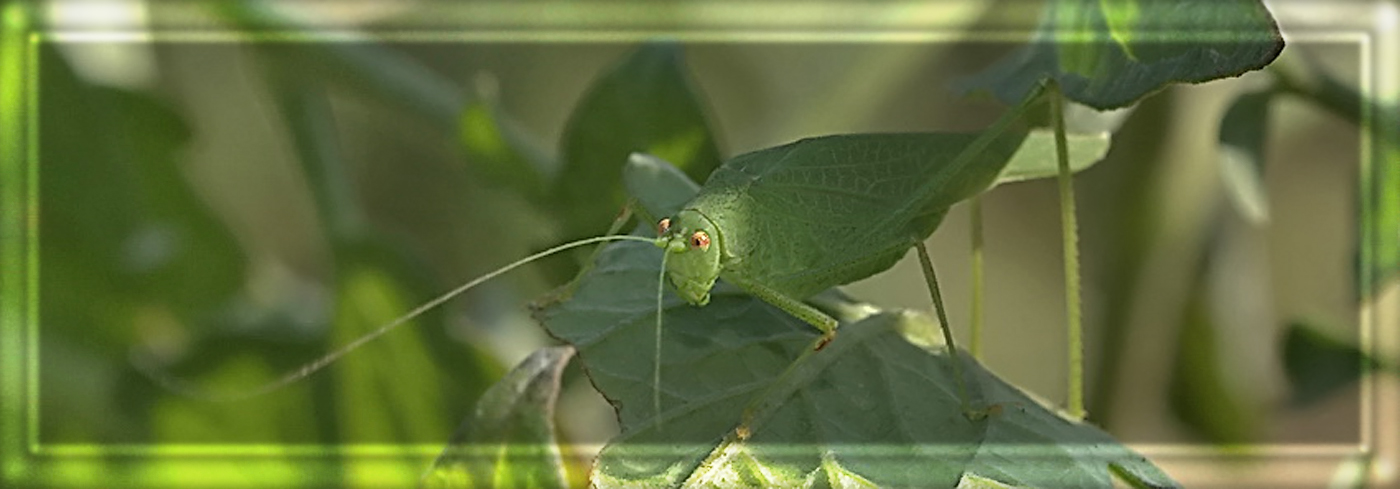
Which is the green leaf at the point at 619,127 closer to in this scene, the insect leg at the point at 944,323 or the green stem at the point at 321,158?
the insect leg at the point at 944,323

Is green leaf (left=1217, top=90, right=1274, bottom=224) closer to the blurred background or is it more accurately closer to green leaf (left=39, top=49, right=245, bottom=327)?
the blurred background

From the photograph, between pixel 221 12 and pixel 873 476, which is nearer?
pixel 873 476

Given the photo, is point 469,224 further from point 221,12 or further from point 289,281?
point 221,12

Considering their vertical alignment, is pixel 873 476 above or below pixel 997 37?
below

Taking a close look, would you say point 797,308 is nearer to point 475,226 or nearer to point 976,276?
point 976,276

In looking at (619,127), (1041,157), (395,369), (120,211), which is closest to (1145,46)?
(1041,157)

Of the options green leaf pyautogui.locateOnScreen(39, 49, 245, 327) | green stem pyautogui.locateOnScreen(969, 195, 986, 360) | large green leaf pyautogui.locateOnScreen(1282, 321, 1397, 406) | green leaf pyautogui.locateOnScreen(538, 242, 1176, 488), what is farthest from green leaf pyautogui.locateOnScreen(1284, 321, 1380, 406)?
green leaf pyautogui.locateOnScreen(39, 49, 245, 327)

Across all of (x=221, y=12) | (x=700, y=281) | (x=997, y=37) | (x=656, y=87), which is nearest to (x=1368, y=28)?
(x=997, y=37)
